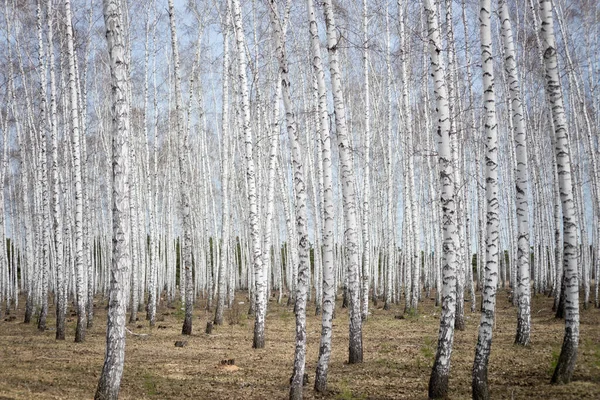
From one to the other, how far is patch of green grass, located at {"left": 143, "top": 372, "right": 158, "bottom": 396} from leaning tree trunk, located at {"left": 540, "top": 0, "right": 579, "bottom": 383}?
16.4ft

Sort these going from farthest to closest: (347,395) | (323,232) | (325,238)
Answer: (323,232) < (325,238) < (347,395)

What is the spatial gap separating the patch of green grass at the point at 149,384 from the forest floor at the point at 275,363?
0.01 meters

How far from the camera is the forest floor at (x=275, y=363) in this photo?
680 cm

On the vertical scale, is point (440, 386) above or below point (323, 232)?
below

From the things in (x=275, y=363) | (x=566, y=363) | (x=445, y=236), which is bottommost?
(x=275, y=363)

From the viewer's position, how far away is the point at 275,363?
9.22 meters

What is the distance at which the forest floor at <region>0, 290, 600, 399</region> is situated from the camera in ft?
22.3

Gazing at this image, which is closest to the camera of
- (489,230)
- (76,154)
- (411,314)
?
(489,230)

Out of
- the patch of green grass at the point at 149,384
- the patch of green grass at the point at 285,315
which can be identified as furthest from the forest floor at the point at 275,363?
the patch of green grass at the point at 285,315

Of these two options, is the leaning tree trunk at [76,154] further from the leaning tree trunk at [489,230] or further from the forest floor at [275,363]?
the leaning tree trunk at [489,230]

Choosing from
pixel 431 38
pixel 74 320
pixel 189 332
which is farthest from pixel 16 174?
pixel 431 38

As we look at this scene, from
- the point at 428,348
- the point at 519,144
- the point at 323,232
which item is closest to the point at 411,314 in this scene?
the point at 428,348

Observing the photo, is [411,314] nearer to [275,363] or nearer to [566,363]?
[275,363]

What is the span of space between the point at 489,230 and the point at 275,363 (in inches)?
181
